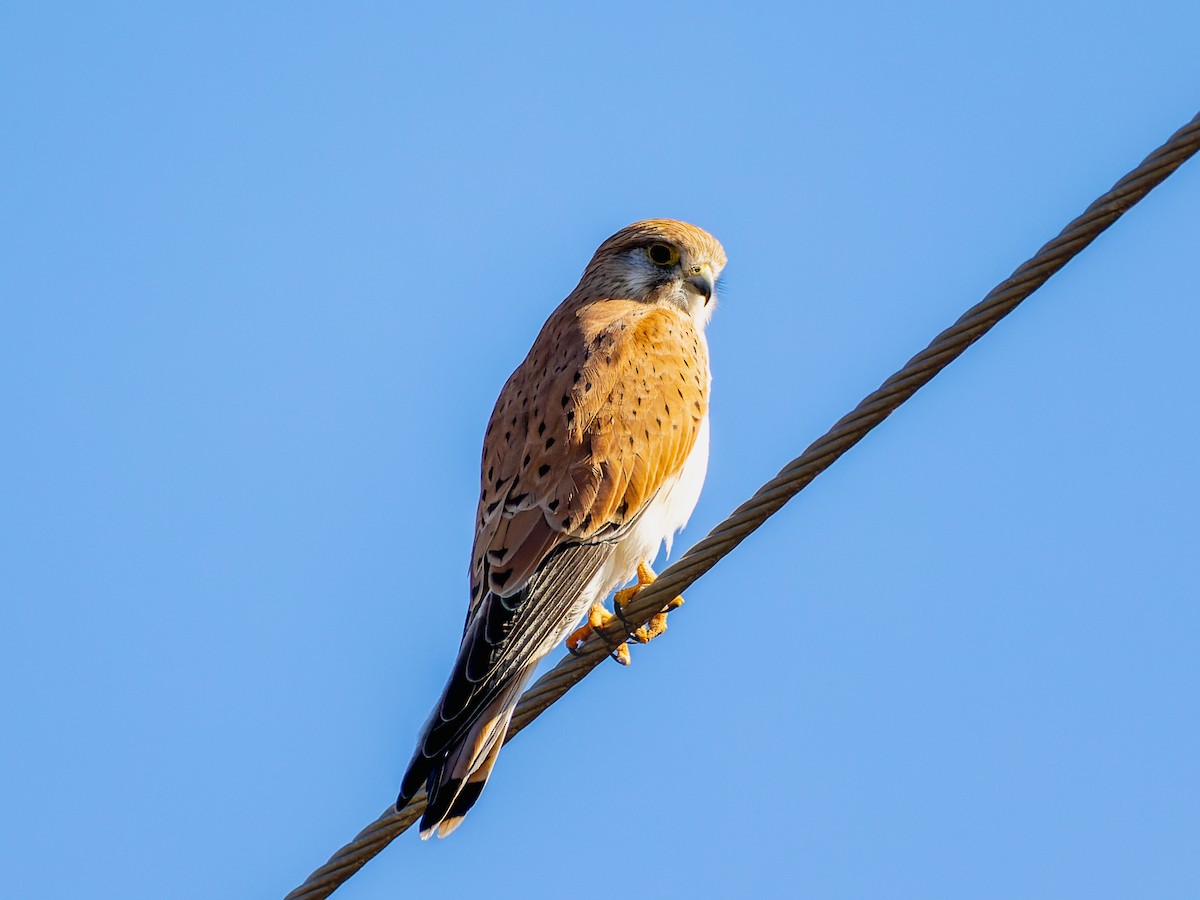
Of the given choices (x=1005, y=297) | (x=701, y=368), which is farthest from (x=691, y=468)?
(x=1005, y=297)

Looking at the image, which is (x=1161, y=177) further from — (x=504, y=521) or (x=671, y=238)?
(x=671, y=238)

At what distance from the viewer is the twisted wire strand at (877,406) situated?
9.81 feet

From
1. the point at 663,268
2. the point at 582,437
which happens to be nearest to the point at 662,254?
the point at 663,268

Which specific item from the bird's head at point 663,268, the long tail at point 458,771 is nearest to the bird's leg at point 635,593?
the long tail at point 458,771

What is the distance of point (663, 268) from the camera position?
568 cm

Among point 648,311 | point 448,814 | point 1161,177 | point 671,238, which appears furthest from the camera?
point 671,238

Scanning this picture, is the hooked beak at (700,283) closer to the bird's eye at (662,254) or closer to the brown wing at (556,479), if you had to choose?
the bird's eye at (662,254)

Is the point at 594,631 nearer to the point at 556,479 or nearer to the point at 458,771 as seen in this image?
the point at 556,479

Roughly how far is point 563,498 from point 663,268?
5.06 feet

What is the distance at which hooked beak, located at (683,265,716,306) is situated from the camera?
221 inches

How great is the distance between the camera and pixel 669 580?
353 centimetres

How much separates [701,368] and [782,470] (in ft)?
5.85

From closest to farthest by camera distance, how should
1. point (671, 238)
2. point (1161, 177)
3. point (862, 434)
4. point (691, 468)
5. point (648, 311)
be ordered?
1. point (1161, 177)
2. point (862, 434)
3. point (691, 468)
4. point (648, 311)
5. point (671, 238)

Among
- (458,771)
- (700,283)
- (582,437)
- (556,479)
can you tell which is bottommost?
(458,771)
